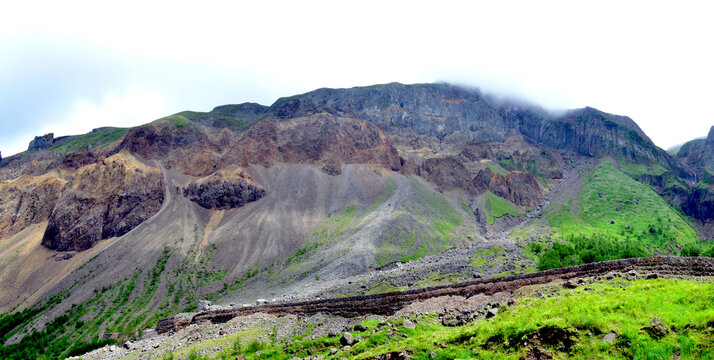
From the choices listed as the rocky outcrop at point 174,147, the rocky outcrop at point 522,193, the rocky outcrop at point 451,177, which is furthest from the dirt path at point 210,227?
the rocky outcrop at point 522,193

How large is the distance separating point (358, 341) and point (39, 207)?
18724 cm

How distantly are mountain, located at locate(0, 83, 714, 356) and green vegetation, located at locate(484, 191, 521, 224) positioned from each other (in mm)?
1058

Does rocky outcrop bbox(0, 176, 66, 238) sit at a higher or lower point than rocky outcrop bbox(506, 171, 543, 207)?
higher

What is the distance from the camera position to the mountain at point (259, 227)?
97188 mm

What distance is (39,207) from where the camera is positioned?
154375mm

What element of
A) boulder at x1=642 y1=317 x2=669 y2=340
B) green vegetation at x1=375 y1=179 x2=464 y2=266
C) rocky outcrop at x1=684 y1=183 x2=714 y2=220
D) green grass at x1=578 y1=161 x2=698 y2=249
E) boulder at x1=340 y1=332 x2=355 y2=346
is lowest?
rocky outcrop at x1=684 y1=183 x2=714 y2=220

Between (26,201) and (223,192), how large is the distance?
277 ft

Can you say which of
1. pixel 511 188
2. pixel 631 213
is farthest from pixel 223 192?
pixel 631 213

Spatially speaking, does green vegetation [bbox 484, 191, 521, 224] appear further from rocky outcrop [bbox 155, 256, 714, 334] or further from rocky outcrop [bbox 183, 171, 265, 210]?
rocky outcrop [bbox 155, 256, 714, 334]

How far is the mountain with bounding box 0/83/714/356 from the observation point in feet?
319

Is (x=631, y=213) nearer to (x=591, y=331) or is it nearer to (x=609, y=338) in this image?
(x=591, y=331)

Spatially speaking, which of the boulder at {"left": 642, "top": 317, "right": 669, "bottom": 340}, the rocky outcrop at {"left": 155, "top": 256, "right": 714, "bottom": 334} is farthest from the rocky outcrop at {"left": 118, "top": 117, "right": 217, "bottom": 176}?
the boulder at {"left": 642, "top": 317, "right": 669, "bottom": 340}

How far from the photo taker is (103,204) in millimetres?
144375

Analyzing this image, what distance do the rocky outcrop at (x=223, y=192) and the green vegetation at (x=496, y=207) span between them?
106 m
